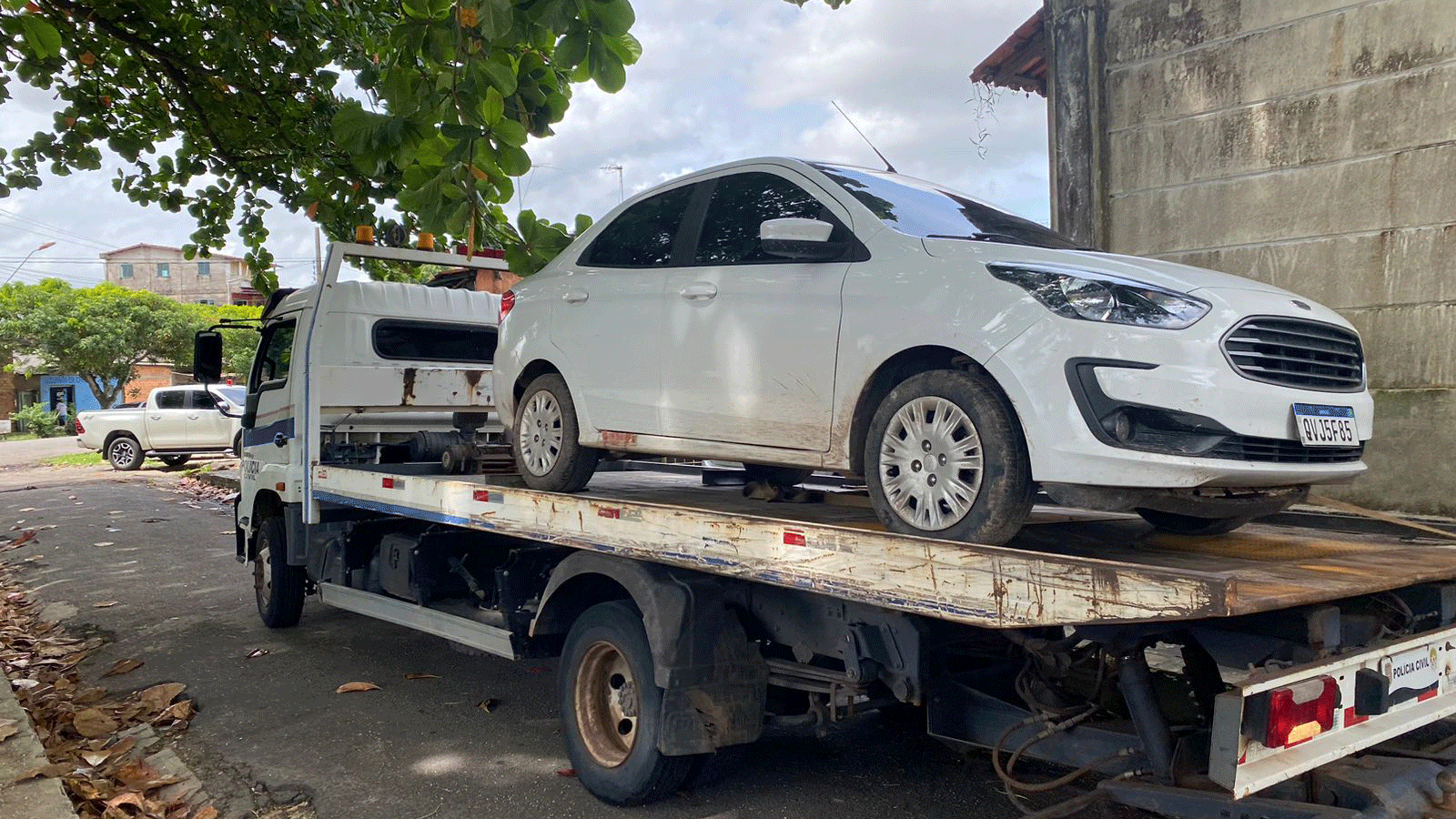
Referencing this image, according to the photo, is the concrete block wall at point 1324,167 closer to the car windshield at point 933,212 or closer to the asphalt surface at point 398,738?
the car windshield at point 933,212

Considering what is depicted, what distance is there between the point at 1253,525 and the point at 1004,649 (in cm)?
141

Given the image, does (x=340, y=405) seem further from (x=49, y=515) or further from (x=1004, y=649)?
(x=49, y=515)

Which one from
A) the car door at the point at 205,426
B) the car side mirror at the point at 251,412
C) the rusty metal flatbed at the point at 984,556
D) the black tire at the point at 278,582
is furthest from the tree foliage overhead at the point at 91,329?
the rusty metal flatbed at the point at 984,556

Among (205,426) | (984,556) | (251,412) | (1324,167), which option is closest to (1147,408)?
(984,556)

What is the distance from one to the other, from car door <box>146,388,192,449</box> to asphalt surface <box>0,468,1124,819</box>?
529 inches

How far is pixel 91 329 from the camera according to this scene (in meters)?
39.3

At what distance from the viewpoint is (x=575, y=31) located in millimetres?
3830

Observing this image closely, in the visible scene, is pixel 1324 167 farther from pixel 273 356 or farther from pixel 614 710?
pixel 273 356

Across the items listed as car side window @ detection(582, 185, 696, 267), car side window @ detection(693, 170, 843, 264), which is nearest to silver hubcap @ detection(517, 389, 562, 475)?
car side window @ detection(582, 185, 696, 267)

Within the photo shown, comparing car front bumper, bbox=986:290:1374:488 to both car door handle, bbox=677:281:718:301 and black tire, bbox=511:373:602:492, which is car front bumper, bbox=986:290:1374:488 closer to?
car door handle, bbox=677:281:718:301

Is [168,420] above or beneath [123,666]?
above

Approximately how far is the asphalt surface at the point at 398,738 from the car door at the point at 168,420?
13429 mm

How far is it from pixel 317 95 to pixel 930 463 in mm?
7102

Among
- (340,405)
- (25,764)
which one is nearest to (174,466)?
(340,405)
